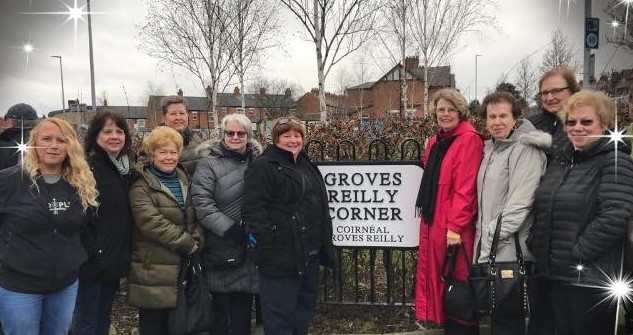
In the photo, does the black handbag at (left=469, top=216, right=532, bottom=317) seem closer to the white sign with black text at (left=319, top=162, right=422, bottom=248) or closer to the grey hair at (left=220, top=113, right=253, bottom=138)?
the white sign with black text at (left=319, top=162, right=422, bottom=248)

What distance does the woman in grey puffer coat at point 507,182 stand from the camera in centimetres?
288

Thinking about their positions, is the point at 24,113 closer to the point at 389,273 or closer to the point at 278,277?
the point at 278,277

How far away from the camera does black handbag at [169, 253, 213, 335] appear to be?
3342 mm

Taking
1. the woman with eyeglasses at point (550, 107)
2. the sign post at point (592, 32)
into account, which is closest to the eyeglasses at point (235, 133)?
the woman with eyeglasses at point (550, 107)

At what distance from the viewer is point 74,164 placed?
2973mm

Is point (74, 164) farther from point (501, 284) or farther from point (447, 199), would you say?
point (501, 284)

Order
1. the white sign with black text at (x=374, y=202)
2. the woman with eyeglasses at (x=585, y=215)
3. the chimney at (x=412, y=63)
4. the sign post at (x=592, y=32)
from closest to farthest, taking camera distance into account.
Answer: the woman with eyeglasses at (x=585, y=215) → the white sign with black text at (x=374, y=202) → the sign post at (x=592, y=32) → the chimney at (x=412, y=63)

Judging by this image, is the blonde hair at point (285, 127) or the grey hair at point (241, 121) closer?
the blonde hair at point (285, 127)

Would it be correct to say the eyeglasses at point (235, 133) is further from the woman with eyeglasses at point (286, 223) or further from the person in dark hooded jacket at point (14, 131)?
the person in dark hooded jacket at point (14, 131)

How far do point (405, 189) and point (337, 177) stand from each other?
59 centimetres

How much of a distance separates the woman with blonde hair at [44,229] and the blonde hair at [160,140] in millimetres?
454

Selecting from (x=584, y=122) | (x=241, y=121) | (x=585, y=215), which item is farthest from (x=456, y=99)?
(x=241, y=121)

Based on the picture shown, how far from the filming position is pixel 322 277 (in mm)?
4746

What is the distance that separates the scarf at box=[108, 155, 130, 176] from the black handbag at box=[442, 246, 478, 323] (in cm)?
225
